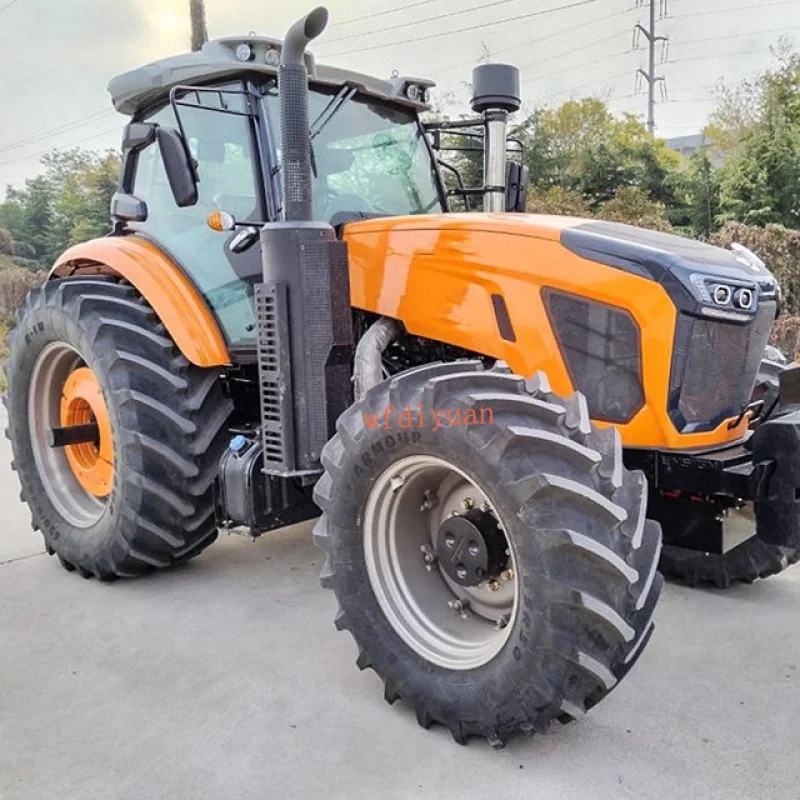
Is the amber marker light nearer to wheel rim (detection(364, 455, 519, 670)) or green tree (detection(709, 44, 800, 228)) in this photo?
wheel rim (detection(364, 455, 519, 670))

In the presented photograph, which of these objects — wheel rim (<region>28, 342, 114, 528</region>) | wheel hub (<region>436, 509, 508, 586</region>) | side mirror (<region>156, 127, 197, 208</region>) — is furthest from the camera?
wheel rim (<region>28, 342, 114, 528</region>)

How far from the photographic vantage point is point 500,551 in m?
2.54

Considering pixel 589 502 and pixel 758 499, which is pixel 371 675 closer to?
pixel 589 502

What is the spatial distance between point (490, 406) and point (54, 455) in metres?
2.83

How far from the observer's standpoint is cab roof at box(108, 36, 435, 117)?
3.45 metres

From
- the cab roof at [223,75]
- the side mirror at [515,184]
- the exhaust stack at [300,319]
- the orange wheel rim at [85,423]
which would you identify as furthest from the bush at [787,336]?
the orange wheel rim at [85,423]

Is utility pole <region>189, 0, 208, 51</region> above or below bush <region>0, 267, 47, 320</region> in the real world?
above

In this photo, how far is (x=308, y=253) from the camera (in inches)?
117

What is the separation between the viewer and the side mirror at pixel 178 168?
3115 millimetres

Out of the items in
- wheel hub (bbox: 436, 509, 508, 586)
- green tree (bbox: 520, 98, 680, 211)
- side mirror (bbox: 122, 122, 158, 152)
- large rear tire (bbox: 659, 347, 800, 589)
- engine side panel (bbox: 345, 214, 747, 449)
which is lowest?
large rear tire (bbox: 659, 347, 800, 589)

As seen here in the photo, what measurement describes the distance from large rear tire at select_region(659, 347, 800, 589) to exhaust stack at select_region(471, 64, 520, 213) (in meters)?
1.35

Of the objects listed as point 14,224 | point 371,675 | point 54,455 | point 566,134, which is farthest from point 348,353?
point 14,224

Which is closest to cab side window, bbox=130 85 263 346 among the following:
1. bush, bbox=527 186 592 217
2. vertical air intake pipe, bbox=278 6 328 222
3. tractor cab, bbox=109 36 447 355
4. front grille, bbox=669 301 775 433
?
tractor cab, bbox=109 36 447 355

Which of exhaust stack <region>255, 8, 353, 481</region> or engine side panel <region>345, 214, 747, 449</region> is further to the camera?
exhaust stack <region>255, 8, 353, 481</region>
